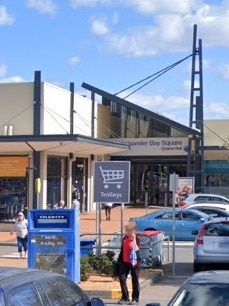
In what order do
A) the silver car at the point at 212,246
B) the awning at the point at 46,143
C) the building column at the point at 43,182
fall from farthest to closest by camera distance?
the building column at the point at 43,182, the awning at the point at 46,143, the silver car at the point at 212,246

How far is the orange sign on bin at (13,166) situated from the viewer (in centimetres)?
3161

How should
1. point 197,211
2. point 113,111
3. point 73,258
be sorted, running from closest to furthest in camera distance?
point 73,258 < point 197,211 < point 113,111

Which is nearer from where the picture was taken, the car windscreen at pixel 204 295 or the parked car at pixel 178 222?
the car windscreen at pixel 204 295

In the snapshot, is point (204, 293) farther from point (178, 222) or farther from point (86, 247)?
point (178, 222)

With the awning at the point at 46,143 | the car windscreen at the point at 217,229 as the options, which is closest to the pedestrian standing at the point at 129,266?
the car windscreen at the point at 217,229

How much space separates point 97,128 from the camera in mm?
44188

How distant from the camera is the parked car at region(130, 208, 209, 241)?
26125 millimetres

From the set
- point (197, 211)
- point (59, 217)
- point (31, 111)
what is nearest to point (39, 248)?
point (59, 217)

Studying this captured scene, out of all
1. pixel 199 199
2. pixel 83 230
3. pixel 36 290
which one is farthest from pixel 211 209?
pixel 36 290

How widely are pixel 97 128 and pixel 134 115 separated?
18.9 ft

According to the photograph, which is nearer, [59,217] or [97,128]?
[59,217]

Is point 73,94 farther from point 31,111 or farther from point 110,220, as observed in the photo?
point 110,220

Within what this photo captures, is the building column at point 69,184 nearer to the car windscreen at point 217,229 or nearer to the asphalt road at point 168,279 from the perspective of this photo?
the asphalt road at point 168,279

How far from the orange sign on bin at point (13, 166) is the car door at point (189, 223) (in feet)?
28.6
